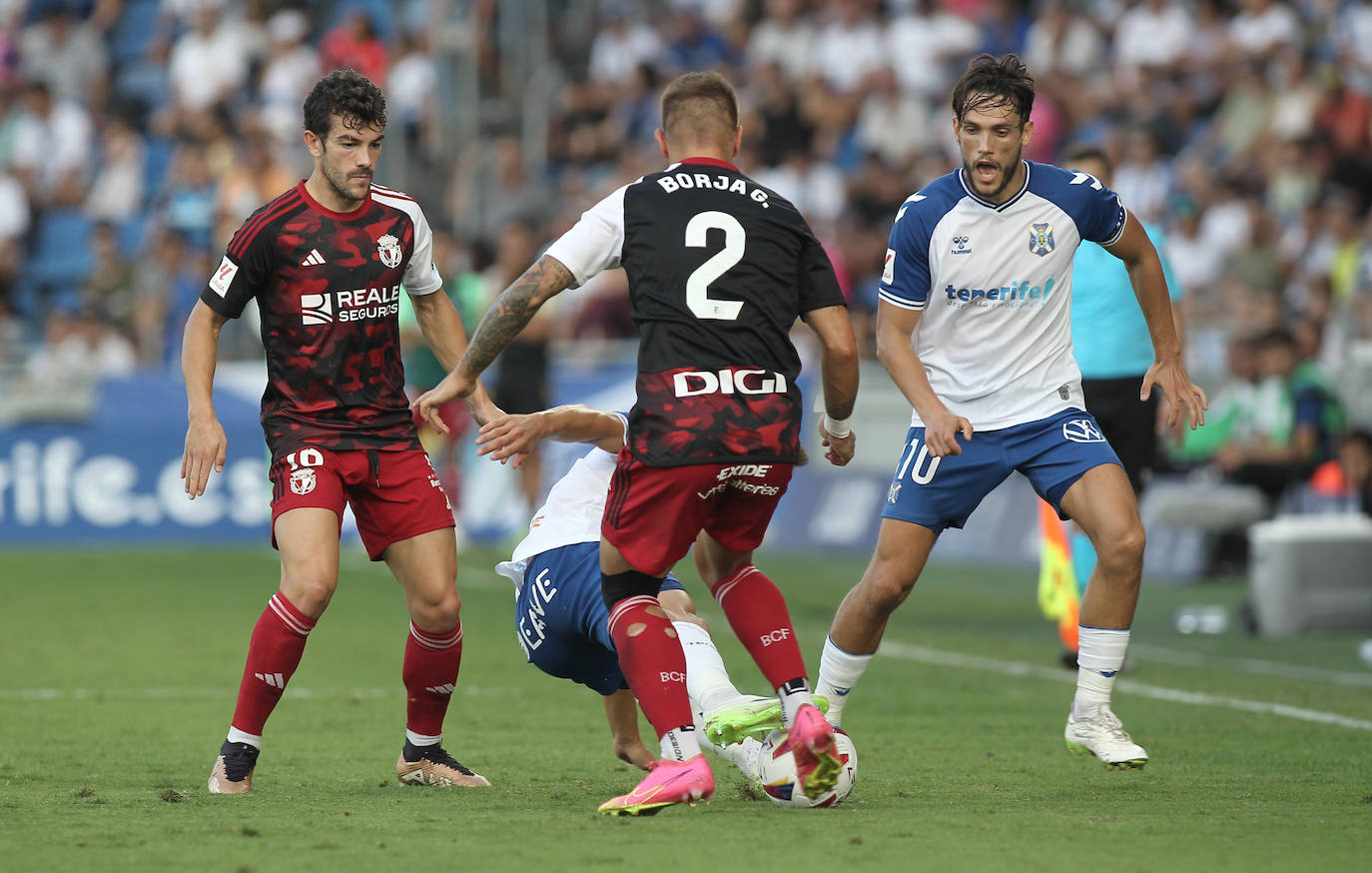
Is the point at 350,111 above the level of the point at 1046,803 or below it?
above

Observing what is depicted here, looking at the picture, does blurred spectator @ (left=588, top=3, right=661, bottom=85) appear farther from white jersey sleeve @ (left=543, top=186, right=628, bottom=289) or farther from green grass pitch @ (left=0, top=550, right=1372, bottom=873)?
white jersey sleeve @ (left=543, top=186, right=628, bottom=289)

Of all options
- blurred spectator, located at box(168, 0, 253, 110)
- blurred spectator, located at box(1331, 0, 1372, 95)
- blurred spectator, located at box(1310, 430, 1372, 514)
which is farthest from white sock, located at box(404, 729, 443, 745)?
blurred spectator, located at box(168, 0, 253, 110)

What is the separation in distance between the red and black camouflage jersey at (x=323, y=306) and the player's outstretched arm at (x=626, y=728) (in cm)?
117

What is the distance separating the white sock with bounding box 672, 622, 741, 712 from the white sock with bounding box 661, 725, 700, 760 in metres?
0.41

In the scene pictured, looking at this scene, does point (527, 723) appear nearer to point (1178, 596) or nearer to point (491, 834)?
point (491, 834)

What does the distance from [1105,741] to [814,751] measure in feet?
4.32

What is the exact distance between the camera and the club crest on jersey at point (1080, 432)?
20.9 ft

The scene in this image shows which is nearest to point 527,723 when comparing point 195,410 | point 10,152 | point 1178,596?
point 195,410

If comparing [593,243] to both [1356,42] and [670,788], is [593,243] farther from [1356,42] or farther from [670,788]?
[1356,42]

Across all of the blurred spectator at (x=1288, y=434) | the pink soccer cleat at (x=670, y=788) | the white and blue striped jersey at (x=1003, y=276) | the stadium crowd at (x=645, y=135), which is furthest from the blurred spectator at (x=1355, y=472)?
the pink soccer cleat at (x=670, y=788)

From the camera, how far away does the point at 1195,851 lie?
482 cm

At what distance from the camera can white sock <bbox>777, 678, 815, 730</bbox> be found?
5527mm

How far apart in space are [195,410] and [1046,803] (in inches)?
119

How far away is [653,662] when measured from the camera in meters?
5.43
